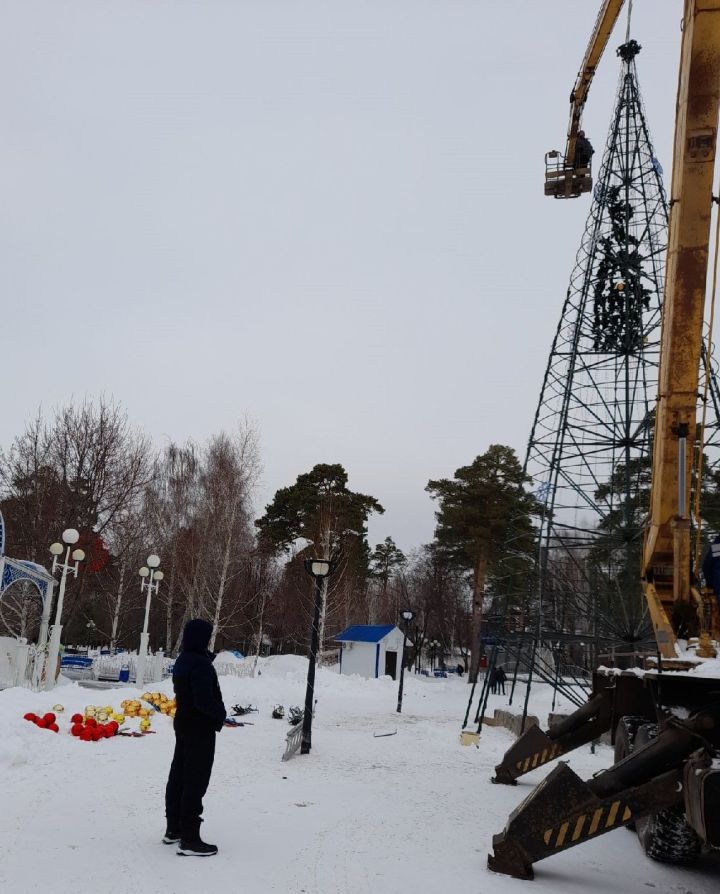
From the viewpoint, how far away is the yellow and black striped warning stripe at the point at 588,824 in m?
4.54

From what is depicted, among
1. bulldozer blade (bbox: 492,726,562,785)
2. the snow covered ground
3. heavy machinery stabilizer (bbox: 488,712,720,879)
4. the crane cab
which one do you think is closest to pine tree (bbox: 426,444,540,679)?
the crane cab

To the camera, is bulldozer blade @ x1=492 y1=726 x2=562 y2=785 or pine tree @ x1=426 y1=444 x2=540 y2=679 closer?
bulldozer blade @ x1=492 y1=726 x2=562 y2=785

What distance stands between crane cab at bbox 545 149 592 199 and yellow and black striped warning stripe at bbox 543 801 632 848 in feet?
55.4

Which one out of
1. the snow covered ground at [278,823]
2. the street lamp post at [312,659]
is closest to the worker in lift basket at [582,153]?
the street lamp post at [312,659]

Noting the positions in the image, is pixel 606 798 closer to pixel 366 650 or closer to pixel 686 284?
pixel 686 284

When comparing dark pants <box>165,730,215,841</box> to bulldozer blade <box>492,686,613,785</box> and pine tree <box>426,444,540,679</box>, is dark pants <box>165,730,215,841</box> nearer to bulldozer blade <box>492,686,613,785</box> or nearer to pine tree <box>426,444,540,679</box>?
bulldozer blade <box>492,686,613,785</box>

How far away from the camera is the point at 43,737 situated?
854 centimetres

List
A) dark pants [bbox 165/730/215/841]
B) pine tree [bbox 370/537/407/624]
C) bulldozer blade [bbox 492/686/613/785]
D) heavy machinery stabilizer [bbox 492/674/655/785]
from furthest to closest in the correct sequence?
pine tree [bbox 370/537/407/624] < bulldozer blade [bbox 492/686/613/785] < heavy machinery stabilizer [bbox 492/674/655/785] < dark pants [bbox 165/730/215/841]

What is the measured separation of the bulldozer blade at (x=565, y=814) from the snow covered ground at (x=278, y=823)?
0.18m

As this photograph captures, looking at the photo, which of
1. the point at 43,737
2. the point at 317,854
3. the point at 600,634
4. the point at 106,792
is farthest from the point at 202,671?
the point at 600,634

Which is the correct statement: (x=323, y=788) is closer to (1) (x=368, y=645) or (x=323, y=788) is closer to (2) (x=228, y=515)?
(2) (x=228, y=515)

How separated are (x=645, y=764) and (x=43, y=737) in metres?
7.18

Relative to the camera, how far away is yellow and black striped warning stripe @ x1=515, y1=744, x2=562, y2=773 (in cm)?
764

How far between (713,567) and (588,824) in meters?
2.48
